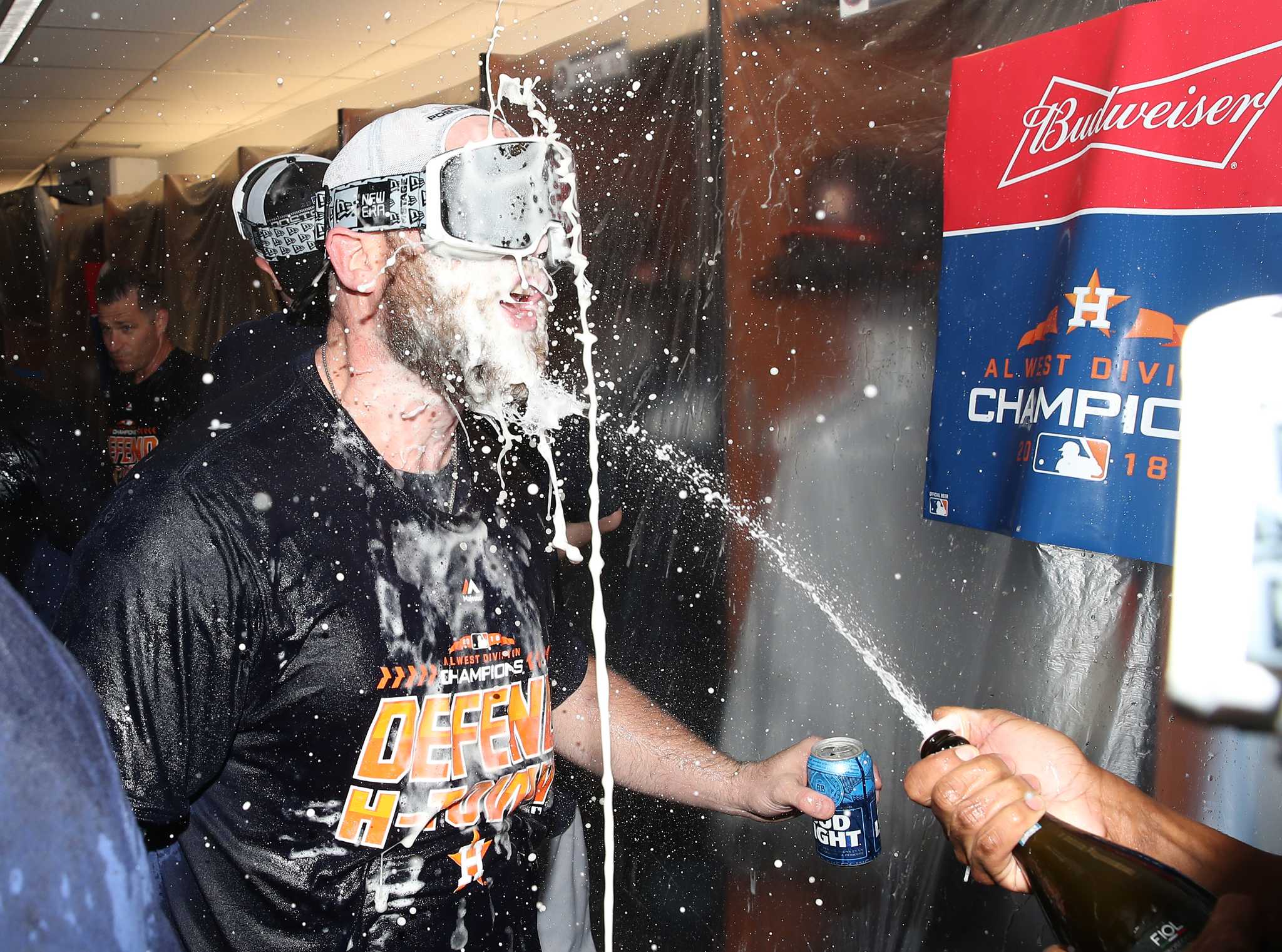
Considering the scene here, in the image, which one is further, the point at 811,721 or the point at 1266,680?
the point at 811,721

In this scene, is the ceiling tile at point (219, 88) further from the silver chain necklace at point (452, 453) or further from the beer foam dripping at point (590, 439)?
the silver chain necklace at point (452, 453)

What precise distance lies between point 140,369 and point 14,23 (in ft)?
1.61

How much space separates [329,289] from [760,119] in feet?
3.25

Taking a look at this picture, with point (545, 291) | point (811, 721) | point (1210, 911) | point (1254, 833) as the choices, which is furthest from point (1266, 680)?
point (545, 291)

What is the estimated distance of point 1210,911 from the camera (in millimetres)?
936

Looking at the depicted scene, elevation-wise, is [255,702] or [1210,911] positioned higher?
[255,702]

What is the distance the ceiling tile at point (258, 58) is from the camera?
1.44m

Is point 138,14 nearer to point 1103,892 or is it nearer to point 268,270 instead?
point 268,270

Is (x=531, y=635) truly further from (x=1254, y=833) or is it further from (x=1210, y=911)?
(x=1254, y=833)

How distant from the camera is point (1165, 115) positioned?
137 cm

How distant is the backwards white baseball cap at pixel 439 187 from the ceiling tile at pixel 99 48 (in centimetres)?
37

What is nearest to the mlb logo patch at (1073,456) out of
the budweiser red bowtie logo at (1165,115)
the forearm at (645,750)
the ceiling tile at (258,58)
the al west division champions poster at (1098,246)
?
the al west division champions poster at (1098,246)

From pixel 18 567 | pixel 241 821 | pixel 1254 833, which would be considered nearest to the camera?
pixel 241 821

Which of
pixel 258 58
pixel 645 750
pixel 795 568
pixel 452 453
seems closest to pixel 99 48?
pixel 258 58
